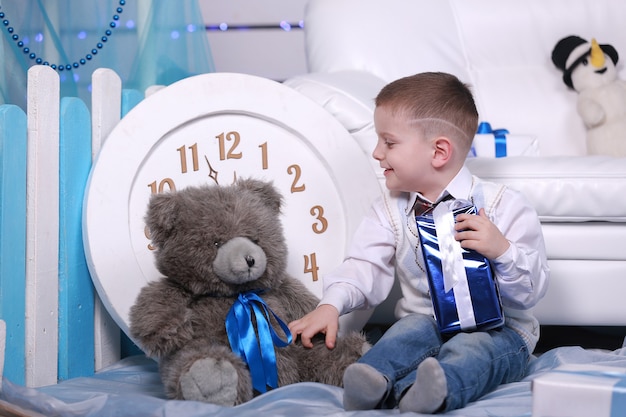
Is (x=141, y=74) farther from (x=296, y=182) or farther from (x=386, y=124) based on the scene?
(x=386, y=124)

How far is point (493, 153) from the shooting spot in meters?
1.89

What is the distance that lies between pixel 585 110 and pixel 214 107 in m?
1.04

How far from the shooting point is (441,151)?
1.27m

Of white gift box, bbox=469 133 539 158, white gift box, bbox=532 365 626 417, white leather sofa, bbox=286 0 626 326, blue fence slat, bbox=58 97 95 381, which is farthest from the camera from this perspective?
white leather sofa, bbox=286 0 626 326

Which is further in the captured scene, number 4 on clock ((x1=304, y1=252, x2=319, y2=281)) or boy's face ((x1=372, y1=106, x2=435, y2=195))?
number 4 on clock ((x1=304, y1=252, x2=319, y2=281))

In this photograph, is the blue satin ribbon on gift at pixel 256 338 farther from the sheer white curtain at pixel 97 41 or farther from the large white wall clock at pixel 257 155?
the sheer white curtain at pixel 97 41

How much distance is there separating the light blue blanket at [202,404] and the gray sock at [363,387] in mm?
19

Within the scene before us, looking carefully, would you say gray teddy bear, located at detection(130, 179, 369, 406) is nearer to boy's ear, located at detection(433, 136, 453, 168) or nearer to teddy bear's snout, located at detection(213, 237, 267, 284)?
teddy bear's snout, located at detection(213, 237, 267, 284)

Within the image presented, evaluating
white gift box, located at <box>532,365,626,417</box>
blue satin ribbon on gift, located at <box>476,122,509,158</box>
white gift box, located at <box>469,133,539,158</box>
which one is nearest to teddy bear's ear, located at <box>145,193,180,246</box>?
white gift box, located at <box>532,365,626,417</box>

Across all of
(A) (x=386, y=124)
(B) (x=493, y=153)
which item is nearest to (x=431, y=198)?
(A) (x=386, y=124)

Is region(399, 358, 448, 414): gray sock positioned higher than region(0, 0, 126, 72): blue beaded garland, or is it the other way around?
region(0, 0, 126, 72): blue beaded garland

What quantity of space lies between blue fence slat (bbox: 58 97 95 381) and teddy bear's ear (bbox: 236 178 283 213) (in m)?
0.30

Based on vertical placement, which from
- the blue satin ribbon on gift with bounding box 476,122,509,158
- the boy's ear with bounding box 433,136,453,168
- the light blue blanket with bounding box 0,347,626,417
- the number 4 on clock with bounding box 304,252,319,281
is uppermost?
the blue satin ribbon on gift with bounding box 476,122,509,158

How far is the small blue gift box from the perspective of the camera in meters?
1.17
